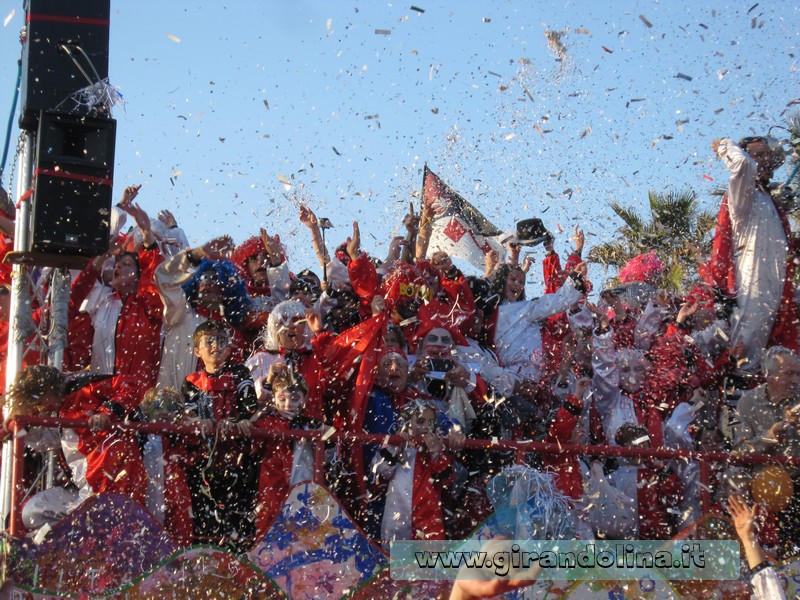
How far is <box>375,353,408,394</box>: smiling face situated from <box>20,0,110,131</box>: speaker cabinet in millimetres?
2425

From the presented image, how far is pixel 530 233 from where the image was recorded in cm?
952

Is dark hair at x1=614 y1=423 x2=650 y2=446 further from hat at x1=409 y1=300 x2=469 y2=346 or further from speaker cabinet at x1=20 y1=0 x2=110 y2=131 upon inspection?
speaker cabinet at x1=20 y1=0 x2=110 y2=131

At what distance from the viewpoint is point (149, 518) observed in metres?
5.68

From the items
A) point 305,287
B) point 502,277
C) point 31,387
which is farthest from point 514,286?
point 31,387

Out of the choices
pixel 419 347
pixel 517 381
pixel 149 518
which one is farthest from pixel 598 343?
pixel 149 518

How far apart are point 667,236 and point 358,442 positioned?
1328 cm

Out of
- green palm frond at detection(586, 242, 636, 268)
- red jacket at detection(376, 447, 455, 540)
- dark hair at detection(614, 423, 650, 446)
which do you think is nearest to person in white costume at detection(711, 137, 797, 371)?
dark hair at detection(614, 423, 650, 446)

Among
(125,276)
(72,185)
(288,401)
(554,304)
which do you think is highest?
(72,185)

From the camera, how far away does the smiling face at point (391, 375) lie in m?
7.14

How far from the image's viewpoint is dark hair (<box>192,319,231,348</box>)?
21.7ft

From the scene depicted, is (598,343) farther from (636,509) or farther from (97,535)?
(97,535)

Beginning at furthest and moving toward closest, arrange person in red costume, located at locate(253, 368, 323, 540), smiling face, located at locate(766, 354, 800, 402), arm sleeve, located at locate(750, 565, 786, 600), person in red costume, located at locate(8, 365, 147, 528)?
1. smiling face, located at locate(766, 354, 800, 402)
2. person in red costume, located at locate(253, 368, 323, 540)
3. person in red costume, located at locate(8, 365, 147, 528)
4. arm sleeve, located at locate(750, 565, 786, 600)

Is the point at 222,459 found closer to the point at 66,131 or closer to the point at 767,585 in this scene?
the point at 66,131

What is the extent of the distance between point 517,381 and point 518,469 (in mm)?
1470
